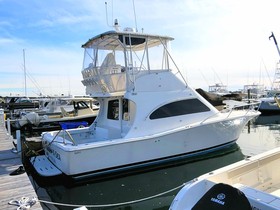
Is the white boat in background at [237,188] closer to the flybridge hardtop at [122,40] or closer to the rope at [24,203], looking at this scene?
the rope at [24,203]

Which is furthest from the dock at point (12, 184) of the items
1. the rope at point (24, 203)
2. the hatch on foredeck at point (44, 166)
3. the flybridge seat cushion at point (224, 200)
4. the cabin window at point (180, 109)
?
the cabin window at point (180, 109)

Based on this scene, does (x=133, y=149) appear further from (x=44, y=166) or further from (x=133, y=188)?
(x=44, y=166)

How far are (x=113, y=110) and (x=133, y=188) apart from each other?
2943 millimetres

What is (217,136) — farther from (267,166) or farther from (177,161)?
(267,166)

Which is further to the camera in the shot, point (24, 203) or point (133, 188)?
point (133, 188)

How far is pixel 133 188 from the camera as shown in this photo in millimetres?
6508

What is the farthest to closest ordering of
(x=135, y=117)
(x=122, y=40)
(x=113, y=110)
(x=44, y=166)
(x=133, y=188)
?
(x=113, y=110), (x=122, y=40), (x=44, y=166), (x=135, y=117), (x=133, y=188)

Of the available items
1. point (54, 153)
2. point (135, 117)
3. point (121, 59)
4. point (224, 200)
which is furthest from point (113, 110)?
point (224, 200)

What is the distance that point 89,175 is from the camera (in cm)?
681

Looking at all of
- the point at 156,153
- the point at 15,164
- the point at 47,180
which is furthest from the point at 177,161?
the point at 15,164

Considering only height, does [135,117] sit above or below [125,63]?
below

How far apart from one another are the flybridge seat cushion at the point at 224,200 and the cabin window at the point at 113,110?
6033mm

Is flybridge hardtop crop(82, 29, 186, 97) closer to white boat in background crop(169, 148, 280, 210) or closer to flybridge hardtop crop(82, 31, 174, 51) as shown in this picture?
flybridge hardtop crop(82, 31, 174, 51)

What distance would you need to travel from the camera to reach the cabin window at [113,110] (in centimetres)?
847
